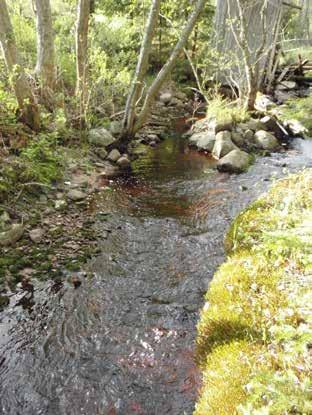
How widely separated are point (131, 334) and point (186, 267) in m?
1.31

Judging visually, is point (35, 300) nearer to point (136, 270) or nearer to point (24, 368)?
point (24, 368)

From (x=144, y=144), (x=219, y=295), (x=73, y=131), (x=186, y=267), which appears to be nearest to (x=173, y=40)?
(x=144, y=144)

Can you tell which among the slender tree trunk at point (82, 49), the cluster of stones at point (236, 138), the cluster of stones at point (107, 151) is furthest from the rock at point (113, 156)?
the cluster of stones at point (236, 138)

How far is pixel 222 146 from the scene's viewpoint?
907cm

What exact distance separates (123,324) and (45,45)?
262 inches

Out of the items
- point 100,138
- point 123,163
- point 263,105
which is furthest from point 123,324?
point 263,105

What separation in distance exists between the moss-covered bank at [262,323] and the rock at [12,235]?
2638 mm

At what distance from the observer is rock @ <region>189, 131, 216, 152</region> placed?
380 inches

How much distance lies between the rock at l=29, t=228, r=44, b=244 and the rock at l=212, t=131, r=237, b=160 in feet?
17.8

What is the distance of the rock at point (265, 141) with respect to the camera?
975 centimetres

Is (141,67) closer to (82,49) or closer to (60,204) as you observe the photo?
(82,49)

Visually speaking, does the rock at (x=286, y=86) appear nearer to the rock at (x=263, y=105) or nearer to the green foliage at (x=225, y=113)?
the rock at (x=263, y=105)

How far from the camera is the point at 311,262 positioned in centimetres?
303

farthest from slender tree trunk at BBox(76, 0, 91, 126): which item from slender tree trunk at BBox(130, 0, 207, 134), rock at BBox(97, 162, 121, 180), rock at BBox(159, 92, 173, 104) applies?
rock at BBox(159, 92, 173, 104)
